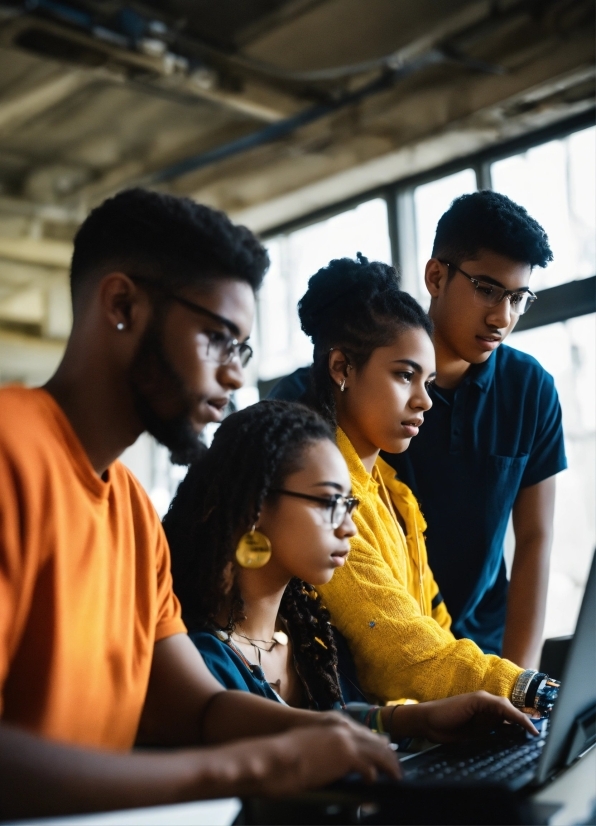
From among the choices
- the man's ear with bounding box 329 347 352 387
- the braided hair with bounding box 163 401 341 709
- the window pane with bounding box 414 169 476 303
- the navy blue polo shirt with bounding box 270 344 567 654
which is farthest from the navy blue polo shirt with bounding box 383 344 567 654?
the window pane with bounding box 414 169 476 303

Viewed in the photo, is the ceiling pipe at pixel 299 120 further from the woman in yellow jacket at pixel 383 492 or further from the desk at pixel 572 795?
the desk at pixel 572 795

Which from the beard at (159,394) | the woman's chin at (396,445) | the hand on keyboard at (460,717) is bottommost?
the hand on keyboard at (460,717)

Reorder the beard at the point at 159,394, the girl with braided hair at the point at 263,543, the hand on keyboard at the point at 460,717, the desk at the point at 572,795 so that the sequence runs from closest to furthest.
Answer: the desk at the point at 572,795 → the beard at the point at 159,394 → the hand on keyboard at the point at 460,717 → the girl with braided hair at the point at 263,543

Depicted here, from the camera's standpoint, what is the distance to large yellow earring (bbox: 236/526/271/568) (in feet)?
4.55

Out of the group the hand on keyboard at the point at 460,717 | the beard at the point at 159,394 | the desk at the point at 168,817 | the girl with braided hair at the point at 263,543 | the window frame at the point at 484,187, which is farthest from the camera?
the window frame at the point at 484,187

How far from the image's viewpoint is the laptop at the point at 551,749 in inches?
36.5

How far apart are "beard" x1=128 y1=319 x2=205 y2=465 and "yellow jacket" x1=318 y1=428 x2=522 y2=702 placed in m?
0.56

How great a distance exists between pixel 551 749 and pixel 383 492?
0.85 meters

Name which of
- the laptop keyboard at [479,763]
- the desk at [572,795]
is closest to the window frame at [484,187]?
the laptop keyboard at [479,763]

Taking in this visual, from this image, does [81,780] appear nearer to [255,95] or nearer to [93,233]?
[93,233]

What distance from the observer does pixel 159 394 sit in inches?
40.7

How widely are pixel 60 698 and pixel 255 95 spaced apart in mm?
3253

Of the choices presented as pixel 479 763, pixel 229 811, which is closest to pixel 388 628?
pixel 479 763

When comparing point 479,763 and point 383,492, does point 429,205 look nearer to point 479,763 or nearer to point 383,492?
point 383,492
